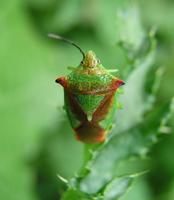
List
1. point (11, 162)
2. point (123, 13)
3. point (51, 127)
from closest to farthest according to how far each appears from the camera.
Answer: point (123, 13), point (11, 162), point (51, 127)

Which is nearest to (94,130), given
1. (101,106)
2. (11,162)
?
(101,106)

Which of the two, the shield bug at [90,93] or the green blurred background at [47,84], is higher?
the shield bug at [90,93]

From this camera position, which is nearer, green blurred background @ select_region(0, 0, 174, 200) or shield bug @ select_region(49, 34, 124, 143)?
shield bug @ select_region(49, 34, 124, 143)

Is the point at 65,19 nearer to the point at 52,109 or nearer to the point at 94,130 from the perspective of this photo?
the point at 52,109

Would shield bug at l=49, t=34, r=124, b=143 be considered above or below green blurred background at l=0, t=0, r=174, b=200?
above

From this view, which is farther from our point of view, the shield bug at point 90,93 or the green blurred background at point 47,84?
the green blurred background at point 47,84
